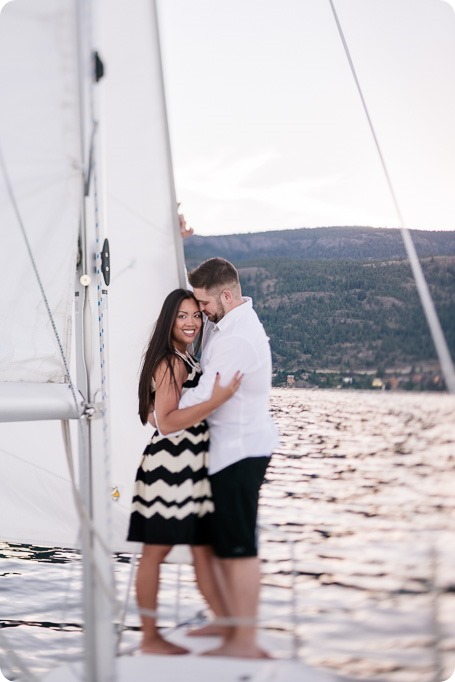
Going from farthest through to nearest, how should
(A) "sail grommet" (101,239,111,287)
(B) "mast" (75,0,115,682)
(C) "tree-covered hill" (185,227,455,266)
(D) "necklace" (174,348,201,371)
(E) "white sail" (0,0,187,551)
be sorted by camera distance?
(E) "white sail" (0,0,187,551) → (C) "tree-covered hill" (185,227,455,266) → (D) "necklace" (174,348,201,371) → (A) "sail grommet" (101,239,111,287) → (B) "mast" (75,0,115,682)

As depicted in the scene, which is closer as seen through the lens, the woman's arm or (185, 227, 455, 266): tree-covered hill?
the woman's arm

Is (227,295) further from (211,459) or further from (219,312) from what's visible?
(211,459)

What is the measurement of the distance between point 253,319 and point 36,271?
49cm

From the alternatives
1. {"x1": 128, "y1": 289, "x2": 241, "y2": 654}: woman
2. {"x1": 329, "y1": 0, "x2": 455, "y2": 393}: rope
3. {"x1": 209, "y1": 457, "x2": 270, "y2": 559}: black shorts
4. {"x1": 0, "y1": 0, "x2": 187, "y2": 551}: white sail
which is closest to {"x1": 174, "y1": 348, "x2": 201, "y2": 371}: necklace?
{"x1": 128, "y1": 289, "x2": 241, "y2": 654}: woman

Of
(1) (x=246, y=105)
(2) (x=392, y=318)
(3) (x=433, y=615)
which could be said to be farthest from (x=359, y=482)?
(1) (x=246, y=105)

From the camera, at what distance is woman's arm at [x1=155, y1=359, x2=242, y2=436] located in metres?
1.76

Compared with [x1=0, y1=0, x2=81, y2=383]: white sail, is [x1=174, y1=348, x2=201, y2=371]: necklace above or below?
below

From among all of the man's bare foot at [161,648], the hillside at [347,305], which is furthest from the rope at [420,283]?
the man's bare foot at [161,648]

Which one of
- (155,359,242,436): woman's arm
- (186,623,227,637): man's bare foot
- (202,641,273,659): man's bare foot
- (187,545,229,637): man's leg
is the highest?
(155,359,242,436): woman's arm

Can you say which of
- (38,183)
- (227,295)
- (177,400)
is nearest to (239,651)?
(177,400)

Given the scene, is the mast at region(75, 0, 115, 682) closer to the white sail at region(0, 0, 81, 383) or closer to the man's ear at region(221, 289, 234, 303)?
the white sail at region(0, 0, 81, 383)

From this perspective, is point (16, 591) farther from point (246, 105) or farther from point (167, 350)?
point (246, 105)

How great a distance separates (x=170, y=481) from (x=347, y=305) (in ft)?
4.03

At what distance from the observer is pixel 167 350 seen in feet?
6.23
